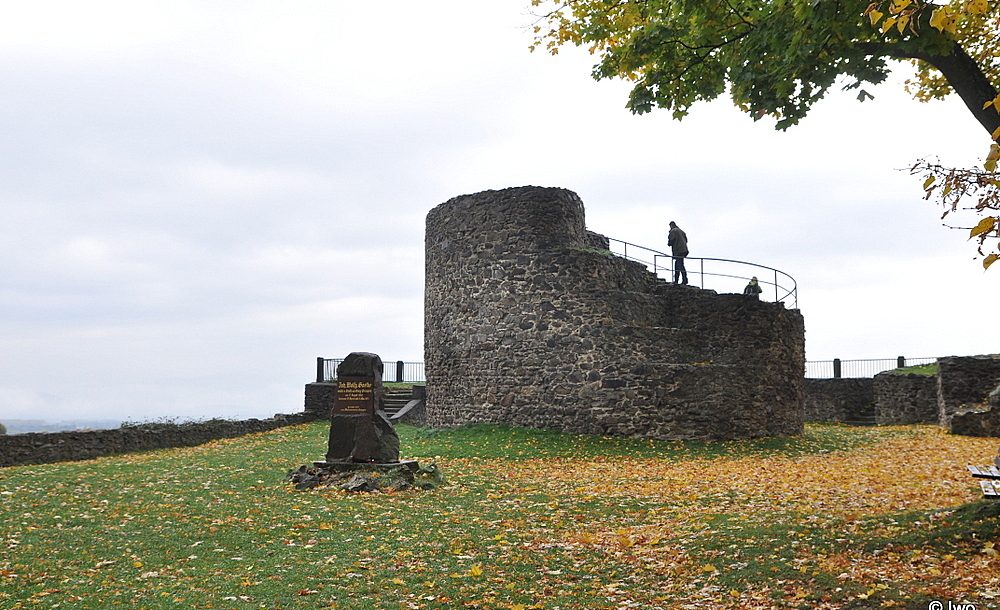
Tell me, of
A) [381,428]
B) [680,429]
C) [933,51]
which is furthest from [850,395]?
[933,51]

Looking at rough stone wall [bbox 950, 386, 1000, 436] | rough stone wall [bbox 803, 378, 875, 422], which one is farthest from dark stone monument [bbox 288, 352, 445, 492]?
rough stone wall [bbox 803, 378, 875, 422]

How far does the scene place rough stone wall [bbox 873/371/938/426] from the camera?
28.5m

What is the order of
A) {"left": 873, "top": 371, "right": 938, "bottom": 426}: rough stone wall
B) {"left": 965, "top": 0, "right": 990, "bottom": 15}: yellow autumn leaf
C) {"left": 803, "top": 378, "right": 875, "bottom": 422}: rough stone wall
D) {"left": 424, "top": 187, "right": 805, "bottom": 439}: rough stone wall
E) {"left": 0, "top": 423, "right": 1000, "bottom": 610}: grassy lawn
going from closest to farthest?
1. {"left": 965, "top": 0, "right": 990, "bottom": 15}: yellow autumn leaf
2. {"left": 0, "top": 423, "right": 1000, "bottom": 610}: grassy lawn
3. {"left": 424, "top": 187, "right": 805, "bottom": 439}: rough stone wall
4. {"left": 873, "top": 371, "right": 938, "bottom": 426}: rough stone wall
5. {"left": 803, "top": 378, "right": 875, "bottom": 422}: rough stone wall

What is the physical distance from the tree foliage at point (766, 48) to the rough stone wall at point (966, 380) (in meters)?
16.7

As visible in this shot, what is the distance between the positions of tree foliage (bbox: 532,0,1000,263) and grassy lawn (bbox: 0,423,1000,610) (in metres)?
4.22

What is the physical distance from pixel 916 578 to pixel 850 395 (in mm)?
28855

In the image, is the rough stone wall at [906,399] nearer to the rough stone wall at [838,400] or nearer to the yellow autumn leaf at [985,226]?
the rough stone wall at [838,400]

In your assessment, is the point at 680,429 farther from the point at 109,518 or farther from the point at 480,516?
the point at 109,518

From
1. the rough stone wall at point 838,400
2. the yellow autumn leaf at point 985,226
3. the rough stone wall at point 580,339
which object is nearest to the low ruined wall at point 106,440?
the rough stone wall at point 580,339

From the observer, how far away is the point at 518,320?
2056cm

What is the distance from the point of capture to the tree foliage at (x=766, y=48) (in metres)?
7.34

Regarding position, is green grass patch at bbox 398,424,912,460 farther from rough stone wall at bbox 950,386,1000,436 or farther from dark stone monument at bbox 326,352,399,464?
dark stone monument at bbox 326,352,399,464

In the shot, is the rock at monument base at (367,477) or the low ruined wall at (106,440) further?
the low ruined wall at (106,440)

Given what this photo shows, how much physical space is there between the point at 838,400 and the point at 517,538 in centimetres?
2764
